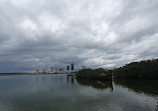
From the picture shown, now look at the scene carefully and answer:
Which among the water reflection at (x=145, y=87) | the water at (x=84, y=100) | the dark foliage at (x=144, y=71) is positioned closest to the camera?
the water at (x=84, y=100)

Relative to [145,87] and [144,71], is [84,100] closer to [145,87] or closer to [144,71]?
[145,87]

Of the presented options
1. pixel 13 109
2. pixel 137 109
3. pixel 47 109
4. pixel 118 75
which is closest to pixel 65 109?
pixel 47 109

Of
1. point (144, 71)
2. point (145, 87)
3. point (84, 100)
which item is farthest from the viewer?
point (144, 71)

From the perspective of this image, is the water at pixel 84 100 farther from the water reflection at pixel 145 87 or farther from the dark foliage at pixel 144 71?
the dark foliage at pixel 144 71

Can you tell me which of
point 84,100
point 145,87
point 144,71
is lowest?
point 84,100

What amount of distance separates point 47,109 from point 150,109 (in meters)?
18.7

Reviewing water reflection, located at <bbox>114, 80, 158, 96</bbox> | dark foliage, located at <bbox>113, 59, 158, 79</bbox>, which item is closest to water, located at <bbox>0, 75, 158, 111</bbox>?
water reflection, located at <bbox>114, 80, 158, 96</bbox>

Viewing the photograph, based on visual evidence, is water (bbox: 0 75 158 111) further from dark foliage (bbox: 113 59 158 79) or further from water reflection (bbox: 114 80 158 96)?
dark foliage (bbox: 113 59 158 79)


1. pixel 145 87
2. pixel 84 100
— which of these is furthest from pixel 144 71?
pixel 84 100

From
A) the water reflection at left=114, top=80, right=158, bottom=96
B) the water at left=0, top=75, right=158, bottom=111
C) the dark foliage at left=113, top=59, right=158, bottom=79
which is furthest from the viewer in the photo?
the dark foliage at left=113, top=59, right=158, bottom=79

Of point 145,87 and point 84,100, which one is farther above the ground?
point 145,87

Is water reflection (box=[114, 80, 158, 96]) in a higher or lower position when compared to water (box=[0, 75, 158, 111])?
higher

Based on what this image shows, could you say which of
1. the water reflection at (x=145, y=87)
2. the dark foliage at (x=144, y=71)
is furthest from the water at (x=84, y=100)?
the dark foliage at (x=144, y=71)

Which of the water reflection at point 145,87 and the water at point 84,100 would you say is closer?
the water at point 84,100
